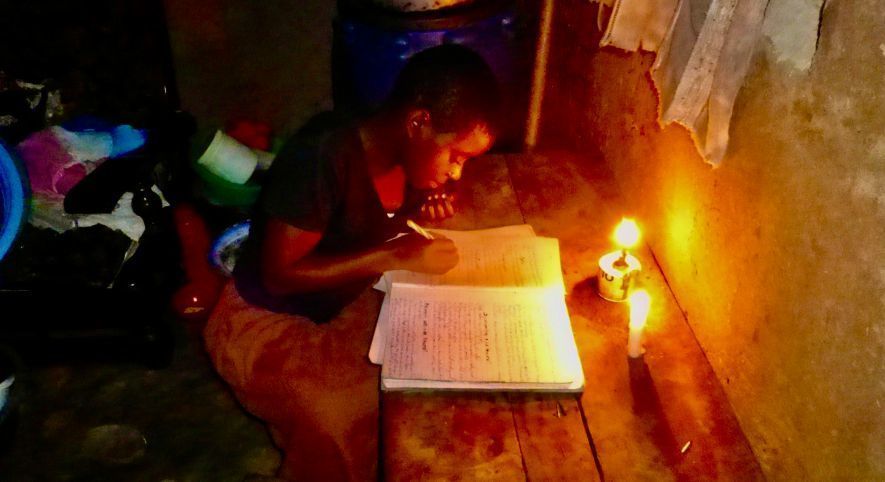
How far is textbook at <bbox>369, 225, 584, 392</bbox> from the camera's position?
1178 mm

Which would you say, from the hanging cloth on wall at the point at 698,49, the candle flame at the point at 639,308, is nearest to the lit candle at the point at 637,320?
the candle flame at the point at 639,308

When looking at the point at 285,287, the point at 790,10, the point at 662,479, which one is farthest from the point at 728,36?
the point at 285,287

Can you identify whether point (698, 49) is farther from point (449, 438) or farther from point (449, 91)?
point (449, 438)

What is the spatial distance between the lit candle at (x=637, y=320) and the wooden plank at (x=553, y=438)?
0.56ft

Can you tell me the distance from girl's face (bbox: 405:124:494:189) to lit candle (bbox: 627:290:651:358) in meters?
0.44

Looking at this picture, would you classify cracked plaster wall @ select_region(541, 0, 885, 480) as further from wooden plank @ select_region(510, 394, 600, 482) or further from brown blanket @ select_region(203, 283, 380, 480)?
brown blanket @ select_region(203, 283, 380, 480)

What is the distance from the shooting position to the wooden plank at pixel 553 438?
42.4 inches

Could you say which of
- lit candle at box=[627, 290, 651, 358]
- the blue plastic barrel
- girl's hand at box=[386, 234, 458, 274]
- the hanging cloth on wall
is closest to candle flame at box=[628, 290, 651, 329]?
lit candle at box=[627, 290, 651, 358]

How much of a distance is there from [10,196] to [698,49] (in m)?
1.64

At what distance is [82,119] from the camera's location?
237 centimetres

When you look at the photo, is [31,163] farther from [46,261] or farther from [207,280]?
[207,280]

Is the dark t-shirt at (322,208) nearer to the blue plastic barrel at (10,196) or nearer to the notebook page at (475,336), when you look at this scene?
the notebook page at (475,336)

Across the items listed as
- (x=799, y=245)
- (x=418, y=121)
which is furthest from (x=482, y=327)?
(x=799, y=245)

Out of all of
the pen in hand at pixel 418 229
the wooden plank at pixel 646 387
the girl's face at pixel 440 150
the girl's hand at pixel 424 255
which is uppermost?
A: the girl's face at pixel 440 150
